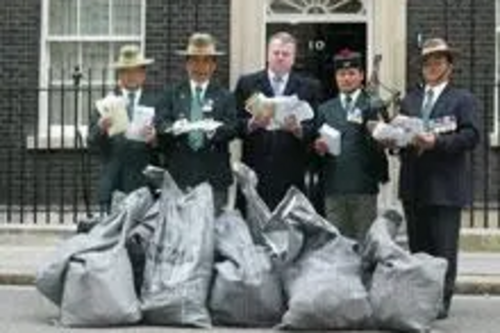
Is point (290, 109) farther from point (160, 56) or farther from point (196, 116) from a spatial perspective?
point (160, 56)

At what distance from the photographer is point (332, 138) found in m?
8.92

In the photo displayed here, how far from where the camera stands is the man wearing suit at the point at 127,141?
9.26 meters

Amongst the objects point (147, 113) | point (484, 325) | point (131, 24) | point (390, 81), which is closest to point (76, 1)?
point (131, 24)

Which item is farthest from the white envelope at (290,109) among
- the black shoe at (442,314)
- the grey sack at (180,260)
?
the black shoe at (442,314)

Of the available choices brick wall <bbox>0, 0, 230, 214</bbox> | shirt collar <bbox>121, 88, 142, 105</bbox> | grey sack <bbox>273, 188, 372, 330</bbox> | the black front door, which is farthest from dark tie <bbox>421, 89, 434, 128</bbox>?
the black front door

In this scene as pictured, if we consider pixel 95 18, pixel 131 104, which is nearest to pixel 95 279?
pixel 131 104

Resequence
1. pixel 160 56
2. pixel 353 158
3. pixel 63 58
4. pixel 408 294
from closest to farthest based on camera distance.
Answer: pixel 408 294
pixel 353 158
pixel 160 56
pixel 63 58

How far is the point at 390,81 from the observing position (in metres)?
15.5

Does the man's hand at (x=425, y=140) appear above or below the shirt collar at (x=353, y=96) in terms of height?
below

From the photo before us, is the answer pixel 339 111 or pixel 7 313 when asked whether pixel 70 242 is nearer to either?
pixel 7 313

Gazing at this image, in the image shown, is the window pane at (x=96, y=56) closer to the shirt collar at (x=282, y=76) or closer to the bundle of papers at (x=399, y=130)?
the shirt collar at (x=282, y=76)

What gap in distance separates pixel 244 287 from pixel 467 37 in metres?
7.98

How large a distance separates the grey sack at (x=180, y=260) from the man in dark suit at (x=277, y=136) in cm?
55

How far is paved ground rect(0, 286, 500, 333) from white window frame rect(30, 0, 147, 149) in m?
4.83
